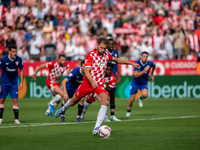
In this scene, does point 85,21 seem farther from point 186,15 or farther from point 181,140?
point 181,140

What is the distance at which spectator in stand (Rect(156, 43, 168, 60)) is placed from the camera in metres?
22.8

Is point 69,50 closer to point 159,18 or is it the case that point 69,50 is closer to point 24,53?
point 24,53

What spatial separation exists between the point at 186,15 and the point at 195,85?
707cm

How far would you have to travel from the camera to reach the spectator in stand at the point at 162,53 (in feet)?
74.6

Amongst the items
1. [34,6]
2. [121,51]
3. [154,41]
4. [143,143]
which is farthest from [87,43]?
[143,143]

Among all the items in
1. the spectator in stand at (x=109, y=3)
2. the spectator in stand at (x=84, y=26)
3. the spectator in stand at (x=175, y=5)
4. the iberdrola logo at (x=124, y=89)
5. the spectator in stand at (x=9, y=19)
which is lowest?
the iberdrola logo at (x=124, y=89)

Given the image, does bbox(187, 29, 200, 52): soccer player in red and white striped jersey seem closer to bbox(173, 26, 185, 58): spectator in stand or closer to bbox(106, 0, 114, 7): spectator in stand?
bbox(173, 26, 185, 58): spectator in stand

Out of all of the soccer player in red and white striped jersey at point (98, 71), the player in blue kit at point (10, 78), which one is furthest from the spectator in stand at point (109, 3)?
the soccer player in red and white striped jersey at point (98, 71)

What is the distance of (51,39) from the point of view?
23.6 metres

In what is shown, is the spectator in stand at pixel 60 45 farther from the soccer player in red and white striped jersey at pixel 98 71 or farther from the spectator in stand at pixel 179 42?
the soccer player in red and white striped jersey at pixel 98 71

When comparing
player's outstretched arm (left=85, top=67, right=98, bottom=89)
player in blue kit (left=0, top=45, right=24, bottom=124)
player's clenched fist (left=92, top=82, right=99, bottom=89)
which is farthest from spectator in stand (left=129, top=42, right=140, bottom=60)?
player's clenched fist (left=92, top=82, right=99, bottom=89)

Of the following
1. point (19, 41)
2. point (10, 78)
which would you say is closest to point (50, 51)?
point (19, 41)

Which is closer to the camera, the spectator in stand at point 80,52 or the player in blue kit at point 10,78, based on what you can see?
the player in blue kit at point 10,78

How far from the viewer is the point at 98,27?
25.5 metres
